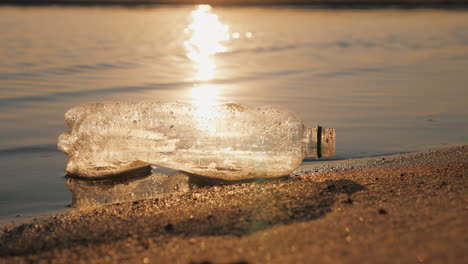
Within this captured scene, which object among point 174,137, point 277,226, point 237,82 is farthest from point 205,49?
point 277,226

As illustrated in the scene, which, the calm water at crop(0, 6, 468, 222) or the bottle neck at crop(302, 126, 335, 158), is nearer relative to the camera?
the bottle neck at crop(302, 126, 335, 158)

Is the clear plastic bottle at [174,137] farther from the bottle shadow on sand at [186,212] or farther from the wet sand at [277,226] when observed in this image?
the wet sand at [277,226]

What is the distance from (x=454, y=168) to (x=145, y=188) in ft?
5.25

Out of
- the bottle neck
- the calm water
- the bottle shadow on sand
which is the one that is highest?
the calm water

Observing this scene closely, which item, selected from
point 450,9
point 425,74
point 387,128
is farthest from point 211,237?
point 450,9

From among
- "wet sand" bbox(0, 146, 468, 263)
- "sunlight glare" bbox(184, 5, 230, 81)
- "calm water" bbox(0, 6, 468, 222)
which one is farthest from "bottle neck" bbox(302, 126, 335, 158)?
"sunlight glare" bbox(184, 5, 230, 81)

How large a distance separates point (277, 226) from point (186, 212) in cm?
48

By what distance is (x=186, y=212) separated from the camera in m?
2.16

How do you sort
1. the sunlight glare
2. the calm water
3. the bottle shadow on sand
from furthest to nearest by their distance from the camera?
the sunlight glare < the calm water < the bottle shadow on sand

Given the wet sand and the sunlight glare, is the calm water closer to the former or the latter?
the sunlight glare

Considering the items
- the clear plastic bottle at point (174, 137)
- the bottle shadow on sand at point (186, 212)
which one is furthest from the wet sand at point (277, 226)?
the clear plastic bottle at point (174, 137)

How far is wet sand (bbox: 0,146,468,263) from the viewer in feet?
5.10

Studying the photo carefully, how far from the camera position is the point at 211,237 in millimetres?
1778

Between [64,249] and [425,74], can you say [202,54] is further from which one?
[64,249]
